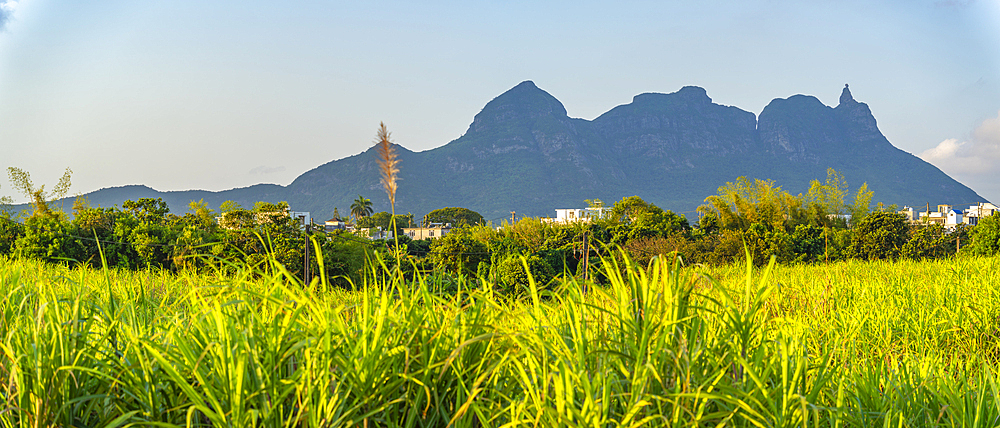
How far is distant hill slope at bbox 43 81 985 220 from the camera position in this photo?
13988 cm

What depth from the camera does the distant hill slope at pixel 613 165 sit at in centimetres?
13988

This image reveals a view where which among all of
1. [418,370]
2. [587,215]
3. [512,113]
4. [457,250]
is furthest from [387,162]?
[512,113]

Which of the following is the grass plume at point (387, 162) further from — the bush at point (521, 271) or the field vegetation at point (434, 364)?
the bush at point (521, 271)

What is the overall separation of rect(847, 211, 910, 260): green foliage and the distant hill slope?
104 metres

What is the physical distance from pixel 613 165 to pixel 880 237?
148304 mm

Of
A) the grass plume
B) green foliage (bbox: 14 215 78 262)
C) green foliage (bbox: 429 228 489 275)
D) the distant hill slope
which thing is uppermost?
the distant hill slope

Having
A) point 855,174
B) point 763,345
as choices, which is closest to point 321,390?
point 763,345

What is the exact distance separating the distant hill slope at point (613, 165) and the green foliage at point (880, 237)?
104 m

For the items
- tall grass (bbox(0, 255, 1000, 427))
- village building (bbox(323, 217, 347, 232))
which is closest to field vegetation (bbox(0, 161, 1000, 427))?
tall grass (bbox(0, 255, 1000, 427))

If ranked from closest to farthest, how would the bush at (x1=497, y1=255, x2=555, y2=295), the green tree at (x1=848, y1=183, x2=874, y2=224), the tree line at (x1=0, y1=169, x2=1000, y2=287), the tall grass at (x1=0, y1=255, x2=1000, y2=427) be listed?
the tall grass at (x1=0, y1=255, x2=1000, y2=427) < the tree line at (x1=0, y1=169, x2=1000, y2=287) < the bush at (x1=497, y1=255, x2=555, y2=295) < the green tree at (x1=848, y1=183, x2=874, y2=224)

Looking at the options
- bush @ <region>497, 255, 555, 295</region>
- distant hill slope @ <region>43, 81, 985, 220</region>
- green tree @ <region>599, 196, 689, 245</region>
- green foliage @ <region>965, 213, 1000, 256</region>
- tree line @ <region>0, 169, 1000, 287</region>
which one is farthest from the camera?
→ distant hill slope @ <region>43, 81, 985, 220</region>

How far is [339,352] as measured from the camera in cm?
144

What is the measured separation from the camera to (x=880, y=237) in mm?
24031

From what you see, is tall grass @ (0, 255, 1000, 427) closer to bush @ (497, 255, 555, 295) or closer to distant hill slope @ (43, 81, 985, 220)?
bush @ (497, 255, 555, 295)
